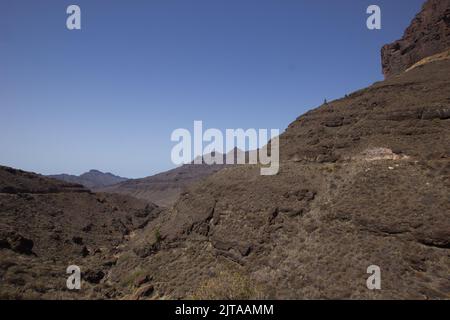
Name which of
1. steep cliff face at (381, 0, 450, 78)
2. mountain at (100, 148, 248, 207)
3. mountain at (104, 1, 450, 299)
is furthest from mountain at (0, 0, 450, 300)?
mountain at (100, 148, 248, 207)

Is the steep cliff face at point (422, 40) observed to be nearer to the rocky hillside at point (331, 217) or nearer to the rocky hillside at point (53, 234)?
the rocky hillside at point (331, 217)

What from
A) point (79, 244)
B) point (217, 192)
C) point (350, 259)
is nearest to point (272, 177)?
point (217, 192)

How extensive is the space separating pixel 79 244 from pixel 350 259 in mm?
28950

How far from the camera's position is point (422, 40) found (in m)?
40.7

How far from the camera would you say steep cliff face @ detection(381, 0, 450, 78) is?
124 feet

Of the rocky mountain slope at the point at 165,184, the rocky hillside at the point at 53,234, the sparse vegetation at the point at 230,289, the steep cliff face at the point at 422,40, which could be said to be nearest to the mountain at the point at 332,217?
the sparse vegetation at the point at 230,289

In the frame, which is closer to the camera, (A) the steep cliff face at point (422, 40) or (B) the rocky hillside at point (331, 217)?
(B) the rocky hillside at point (331, 217)

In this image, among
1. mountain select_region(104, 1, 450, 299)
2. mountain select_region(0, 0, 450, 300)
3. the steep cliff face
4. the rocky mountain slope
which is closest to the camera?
mountain select_region(104, 1, 450, 299)

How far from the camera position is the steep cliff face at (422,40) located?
37.8 m

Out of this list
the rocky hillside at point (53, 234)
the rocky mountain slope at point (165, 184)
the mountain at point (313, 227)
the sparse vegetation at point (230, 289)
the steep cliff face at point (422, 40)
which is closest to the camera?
the sparse vegetation at point (230, 289)

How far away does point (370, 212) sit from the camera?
1650 centimetres

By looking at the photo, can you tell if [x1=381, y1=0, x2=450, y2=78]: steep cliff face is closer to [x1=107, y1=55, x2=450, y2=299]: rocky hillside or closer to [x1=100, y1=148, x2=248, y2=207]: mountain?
[x1=107, y1=55, x2=450, y2=299]: rocky hillside
